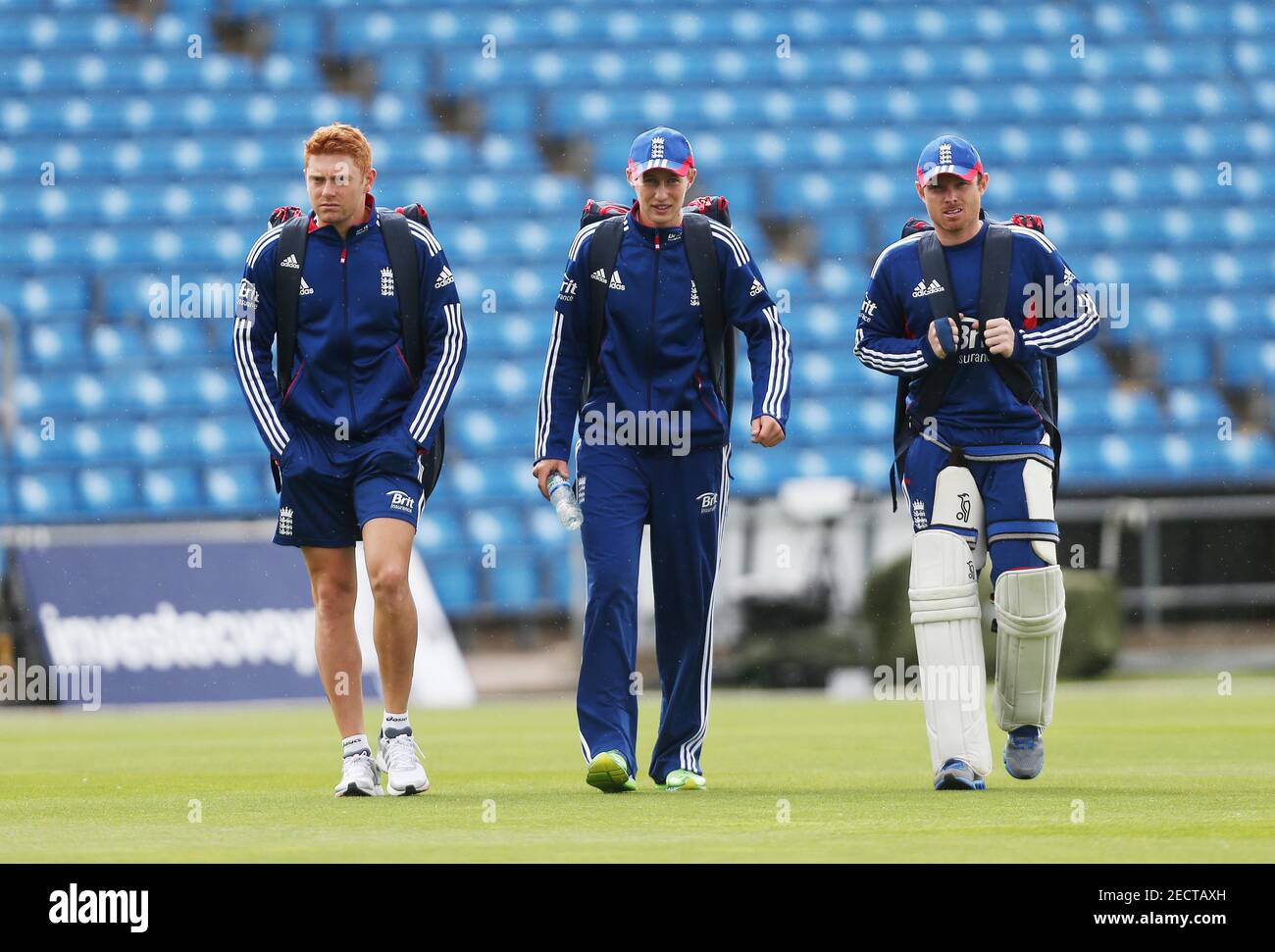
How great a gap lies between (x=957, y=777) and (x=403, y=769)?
1897mm

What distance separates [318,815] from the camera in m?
6.43

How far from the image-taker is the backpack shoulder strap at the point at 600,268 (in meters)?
7.41

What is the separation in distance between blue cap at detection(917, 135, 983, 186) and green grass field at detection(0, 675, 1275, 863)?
2.14 m

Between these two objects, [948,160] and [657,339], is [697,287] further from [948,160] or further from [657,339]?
[948,160]

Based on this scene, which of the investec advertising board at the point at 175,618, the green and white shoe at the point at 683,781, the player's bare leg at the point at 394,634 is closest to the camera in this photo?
the player's bare leg at the point at 394,634

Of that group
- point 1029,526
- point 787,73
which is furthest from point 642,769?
point 787,73

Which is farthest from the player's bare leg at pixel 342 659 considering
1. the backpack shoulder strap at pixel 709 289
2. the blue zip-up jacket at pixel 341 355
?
the backpack shoulder strap at pixel 709 289

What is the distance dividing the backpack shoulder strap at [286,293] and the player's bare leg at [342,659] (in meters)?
0.65

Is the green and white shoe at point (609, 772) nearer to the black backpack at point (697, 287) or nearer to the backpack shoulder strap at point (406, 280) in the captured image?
the black backpack at point (697, 287)

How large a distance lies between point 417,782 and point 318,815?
78 centimetres

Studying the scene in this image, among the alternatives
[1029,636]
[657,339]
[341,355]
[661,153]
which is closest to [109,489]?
[341,355]

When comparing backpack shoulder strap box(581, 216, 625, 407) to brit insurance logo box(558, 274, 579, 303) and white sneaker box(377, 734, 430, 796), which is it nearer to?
brit insurance logo box(558, 274, 579, 303)

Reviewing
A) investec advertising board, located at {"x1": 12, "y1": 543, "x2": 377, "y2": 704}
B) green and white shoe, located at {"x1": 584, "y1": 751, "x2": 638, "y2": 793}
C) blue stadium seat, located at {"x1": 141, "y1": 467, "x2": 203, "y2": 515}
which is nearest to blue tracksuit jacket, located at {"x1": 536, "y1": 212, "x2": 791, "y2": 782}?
green and white shoe, located at {"x1": 584, "y1": 751, "x2": 638, "y2": 793}
